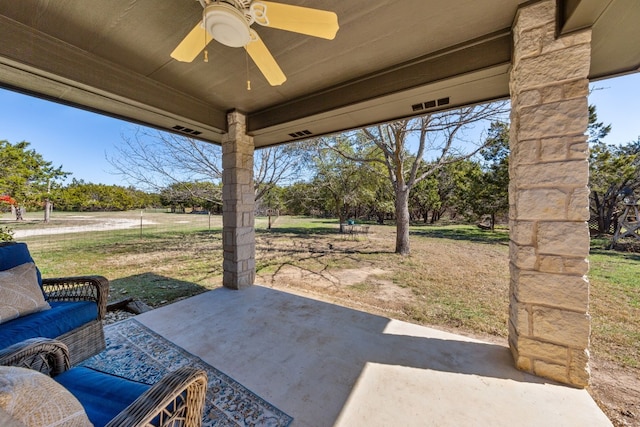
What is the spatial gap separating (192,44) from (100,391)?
203 cm

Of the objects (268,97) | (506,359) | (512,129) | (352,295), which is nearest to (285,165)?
(268,97)

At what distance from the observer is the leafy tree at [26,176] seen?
3.85 meters

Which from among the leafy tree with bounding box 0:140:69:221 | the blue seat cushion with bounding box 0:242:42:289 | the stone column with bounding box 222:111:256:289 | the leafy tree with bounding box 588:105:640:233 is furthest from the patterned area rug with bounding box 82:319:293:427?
the leafy tree with bounding box 588:105:640:233

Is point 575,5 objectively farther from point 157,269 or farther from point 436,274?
point 157,269

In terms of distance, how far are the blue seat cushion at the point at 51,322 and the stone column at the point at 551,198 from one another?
11.0 ft

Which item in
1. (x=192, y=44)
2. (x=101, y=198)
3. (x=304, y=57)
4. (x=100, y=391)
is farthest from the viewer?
(x=101, y=198)

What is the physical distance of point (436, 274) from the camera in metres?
4.73

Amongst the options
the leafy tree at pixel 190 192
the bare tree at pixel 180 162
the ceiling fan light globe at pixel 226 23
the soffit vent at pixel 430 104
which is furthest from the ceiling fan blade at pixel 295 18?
the leafy tree at pixel 190 192

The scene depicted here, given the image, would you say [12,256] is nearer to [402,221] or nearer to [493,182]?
[402,221]

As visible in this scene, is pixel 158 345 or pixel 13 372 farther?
pixel 158 345

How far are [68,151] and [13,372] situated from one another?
7.14 metres

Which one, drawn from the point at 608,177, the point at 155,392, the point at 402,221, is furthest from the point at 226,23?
the point at 608,177

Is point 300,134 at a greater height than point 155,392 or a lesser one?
greater

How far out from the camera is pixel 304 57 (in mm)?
2133
